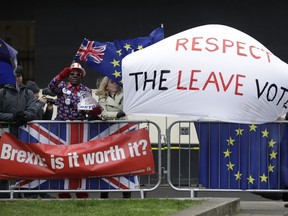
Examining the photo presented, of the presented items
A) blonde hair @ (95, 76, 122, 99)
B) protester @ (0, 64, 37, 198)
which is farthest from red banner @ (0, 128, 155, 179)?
blonde hair @ (95, 76, 122, 99)

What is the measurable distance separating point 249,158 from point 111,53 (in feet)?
7.49

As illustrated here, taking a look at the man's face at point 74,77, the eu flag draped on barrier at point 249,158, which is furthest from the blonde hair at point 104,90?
the eu flag draped on barrier at point 249,158

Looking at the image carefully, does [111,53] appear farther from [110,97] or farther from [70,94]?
[70,94]

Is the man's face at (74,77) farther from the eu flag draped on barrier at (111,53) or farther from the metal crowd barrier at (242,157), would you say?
the metal crowd barrier at (242,157)

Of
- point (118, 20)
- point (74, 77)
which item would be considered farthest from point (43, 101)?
point (118, 20)

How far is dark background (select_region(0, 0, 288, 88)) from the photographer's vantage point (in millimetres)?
23656

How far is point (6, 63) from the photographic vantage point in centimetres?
1430

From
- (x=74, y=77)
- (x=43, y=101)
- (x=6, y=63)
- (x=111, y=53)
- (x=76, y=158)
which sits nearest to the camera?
(x=6, y=63)

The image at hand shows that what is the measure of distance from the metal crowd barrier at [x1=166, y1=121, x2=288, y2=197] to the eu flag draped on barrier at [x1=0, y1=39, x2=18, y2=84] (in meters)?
2.20

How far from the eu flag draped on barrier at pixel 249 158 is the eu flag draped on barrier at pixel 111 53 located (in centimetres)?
138

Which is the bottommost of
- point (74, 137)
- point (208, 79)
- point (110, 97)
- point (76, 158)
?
point (76, 158)

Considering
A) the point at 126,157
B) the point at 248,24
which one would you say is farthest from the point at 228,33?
the point at 248,24

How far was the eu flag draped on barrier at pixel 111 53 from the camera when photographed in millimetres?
15102

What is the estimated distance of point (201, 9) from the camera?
2383 centimetres
